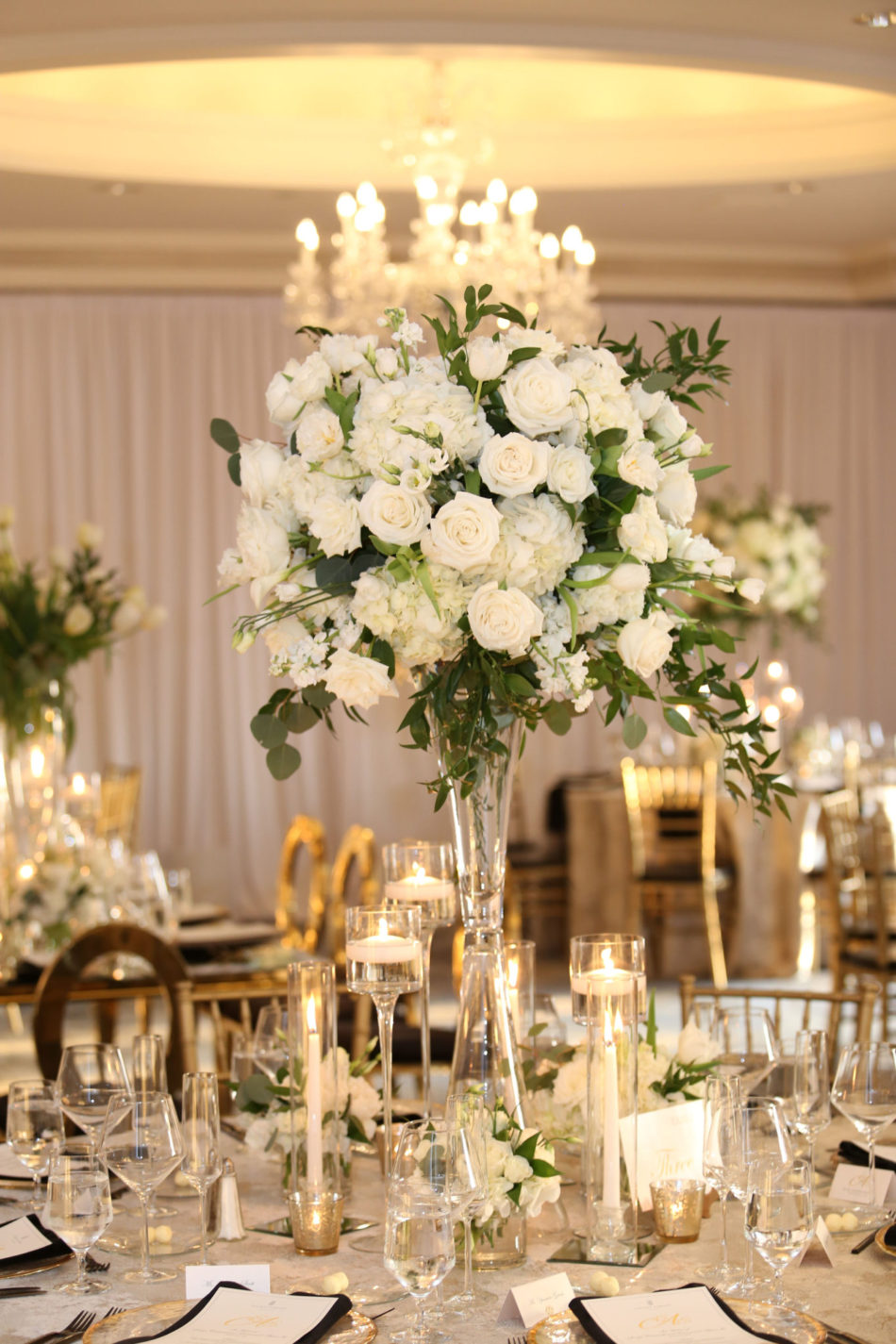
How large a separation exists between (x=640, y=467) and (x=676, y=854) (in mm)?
5991

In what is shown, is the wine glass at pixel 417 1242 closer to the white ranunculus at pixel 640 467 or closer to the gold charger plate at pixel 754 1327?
the gold charger plate at pixel 754 1327

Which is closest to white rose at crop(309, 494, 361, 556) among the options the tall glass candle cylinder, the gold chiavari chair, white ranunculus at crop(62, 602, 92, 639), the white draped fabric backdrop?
the tall glass candle cylinder

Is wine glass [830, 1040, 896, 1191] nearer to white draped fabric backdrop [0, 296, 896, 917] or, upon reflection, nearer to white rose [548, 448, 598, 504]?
white rose [548, 448, 598, 504]

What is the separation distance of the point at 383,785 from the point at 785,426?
326 cm

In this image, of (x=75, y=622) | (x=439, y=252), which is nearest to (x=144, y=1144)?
(x=75, y=622)

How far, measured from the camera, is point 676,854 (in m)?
7.70

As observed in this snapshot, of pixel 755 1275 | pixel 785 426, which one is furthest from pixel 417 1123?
pixel 785 426

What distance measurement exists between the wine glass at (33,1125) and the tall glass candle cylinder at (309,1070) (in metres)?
0.32

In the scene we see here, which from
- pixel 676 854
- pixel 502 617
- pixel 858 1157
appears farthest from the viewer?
pixel 676 854

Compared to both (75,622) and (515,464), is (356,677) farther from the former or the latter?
(75,622)

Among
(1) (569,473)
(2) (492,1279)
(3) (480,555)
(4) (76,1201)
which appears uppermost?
(1) (569,473)

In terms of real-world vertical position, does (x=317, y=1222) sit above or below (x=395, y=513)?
below

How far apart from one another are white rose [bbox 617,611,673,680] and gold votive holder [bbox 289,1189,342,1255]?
2.62 ft

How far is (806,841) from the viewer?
24.5ft
